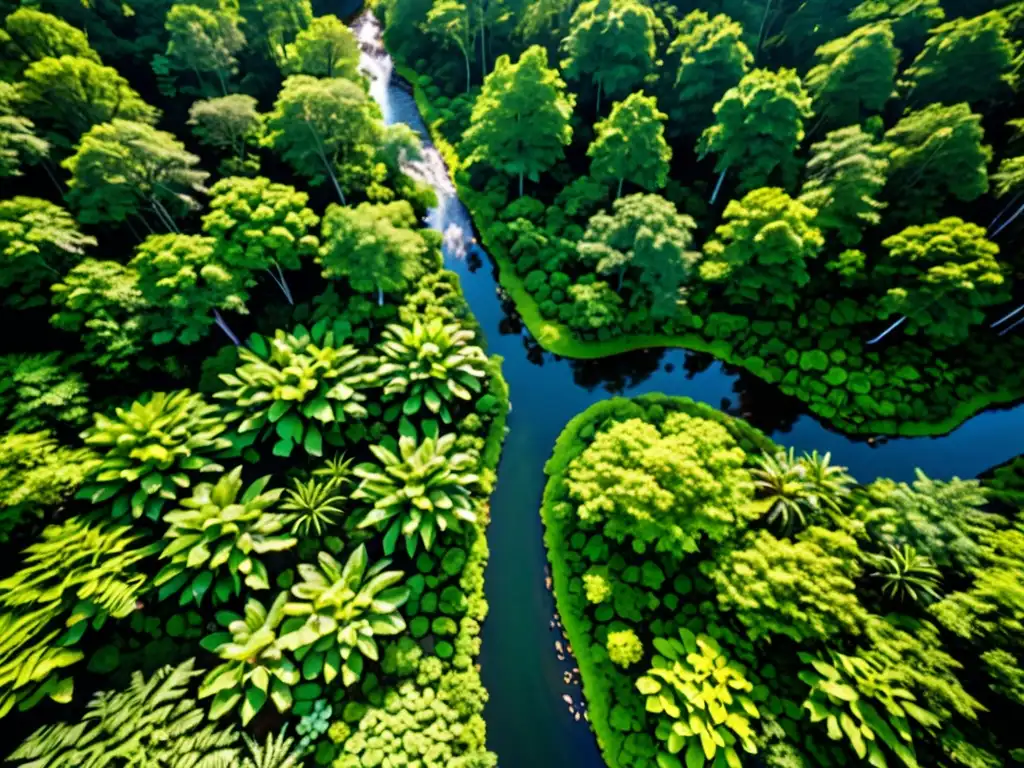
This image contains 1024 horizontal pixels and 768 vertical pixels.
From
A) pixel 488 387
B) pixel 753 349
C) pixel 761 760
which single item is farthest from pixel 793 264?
pixel 761 760

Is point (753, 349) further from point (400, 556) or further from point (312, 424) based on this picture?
point (312, 424)

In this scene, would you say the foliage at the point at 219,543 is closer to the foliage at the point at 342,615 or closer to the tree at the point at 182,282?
the foliage at the point at 342,615

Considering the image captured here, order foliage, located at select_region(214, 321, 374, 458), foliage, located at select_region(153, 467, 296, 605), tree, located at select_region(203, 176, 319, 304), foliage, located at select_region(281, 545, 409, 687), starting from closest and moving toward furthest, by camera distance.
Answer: foliage, located at select_region(281, 545, 409, 687)
foliage, located at select_region(153, 467, 296, 605)
foliage, located at select_region(214, 321, 374, 458)
tree, located at select_region(203, 176, 319, 304)

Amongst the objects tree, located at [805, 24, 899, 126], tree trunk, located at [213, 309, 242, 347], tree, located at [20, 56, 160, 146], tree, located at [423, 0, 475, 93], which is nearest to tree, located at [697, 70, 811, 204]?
tree, located at [805, 24, 899, 126]

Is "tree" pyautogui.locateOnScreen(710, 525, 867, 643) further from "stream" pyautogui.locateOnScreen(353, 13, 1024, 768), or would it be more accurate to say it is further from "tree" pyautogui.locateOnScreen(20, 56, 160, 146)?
"tree" pyautogui.locateOnScreen(20, 56, 160, 146)

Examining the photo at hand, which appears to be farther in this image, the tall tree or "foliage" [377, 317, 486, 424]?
the tall tree

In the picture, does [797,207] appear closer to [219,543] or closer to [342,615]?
[342,615]

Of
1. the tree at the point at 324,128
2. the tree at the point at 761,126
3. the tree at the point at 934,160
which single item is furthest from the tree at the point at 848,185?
the tree at the point at 324,128
